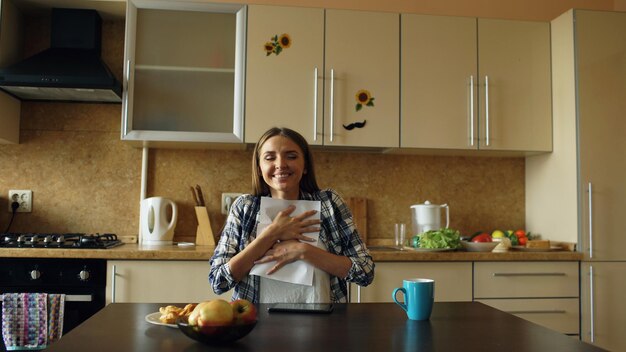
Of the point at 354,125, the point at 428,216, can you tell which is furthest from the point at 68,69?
the point at 428,216

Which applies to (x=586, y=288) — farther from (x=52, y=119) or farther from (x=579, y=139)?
(x=52, y=119)

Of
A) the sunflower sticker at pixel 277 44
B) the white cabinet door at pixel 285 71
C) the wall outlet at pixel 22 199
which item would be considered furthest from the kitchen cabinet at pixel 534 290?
the wall outlet at pixel 22 199

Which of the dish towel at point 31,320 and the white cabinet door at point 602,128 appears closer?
the dish towel at point 31,320

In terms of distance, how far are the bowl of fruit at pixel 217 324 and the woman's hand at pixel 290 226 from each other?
47 centimetres

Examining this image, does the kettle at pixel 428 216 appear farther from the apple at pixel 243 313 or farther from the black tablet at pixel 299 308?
the apple at pixel 243 313

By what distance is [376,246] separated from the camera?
3051 millimetres

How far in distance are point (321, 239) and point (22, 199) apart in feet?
6.83

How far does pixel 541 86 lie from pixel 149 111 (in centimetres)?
207

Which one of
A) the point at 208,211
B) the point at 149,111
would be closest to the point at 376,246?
the point at 208,211

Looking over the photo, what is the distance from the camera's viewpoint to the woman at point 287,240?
1.48 metres

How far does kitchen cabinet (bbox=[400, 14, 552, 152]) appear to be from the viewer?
2.85 m

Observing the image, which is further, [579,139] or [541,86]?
[541,86]

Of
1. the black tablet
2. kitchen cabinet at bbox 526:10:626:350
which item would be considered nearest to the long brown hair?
the black tablet

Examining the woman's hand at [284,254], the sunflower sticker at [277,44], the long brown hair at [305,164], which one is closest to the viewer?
the woman's hand at [284,254]
